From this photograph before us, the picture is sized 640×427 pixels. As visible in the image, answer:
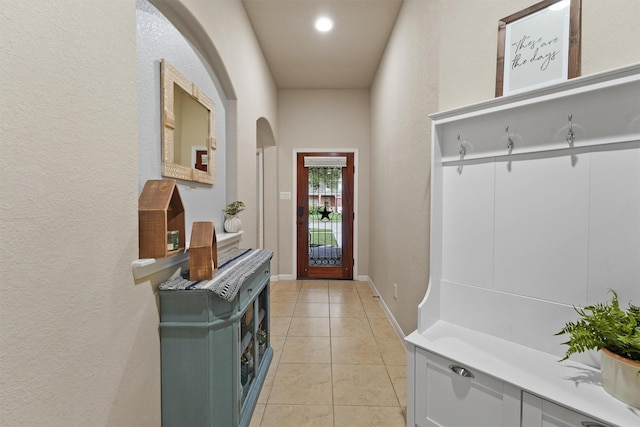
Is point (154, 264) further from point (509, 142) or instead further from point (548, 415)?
point (509, 142)

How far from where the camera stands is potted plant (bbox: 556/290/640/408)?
84 centimetres

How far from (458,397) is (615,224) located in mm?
893

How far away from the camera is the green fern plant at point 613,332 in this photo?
84 cm

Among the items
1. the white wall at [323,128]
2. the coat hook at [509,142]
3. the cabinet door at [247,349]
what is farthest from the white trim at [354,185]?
the coat hook at [509,142]

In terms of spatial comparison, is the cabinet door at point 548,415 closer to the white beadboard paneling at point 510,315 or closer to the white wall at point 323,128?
the white beadboard paneling at point 510,315

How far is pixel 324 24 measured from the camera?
9.25ft

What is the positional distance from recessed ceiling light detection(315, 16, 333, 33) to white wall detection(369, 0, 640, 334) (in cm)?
67

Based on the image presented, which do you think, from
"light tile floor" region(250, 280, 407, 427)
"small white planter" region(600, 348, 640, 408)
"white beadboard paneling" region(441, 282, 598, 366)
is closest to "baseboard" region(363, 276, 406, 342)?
"light tile floor" region(250, 280, 407, 427)

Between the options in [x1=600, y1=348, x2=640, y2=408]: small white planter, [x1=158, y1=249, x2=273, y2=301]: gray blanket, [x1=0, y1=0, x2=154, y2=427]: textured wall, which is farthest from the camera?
[x1=158, y1=249, x2=273, y2=301]: gray blanket

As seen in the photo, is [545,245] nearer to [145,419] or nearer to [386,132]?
[145,419]

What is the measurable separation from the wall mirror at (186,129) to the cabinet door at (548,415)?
1813 mm

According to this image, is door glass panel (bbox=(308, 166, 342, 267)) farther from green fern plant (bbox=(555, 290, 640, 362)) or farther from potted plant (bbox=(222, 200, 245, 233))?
green fern plant (bbox=(555, 290, 640, 362))

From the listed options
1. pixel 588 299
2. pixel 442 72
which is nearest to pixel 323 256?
pixel 442 72

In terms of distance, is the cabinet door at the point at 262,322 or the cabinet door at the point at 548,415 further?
the cabinet door at the point at 262,322
